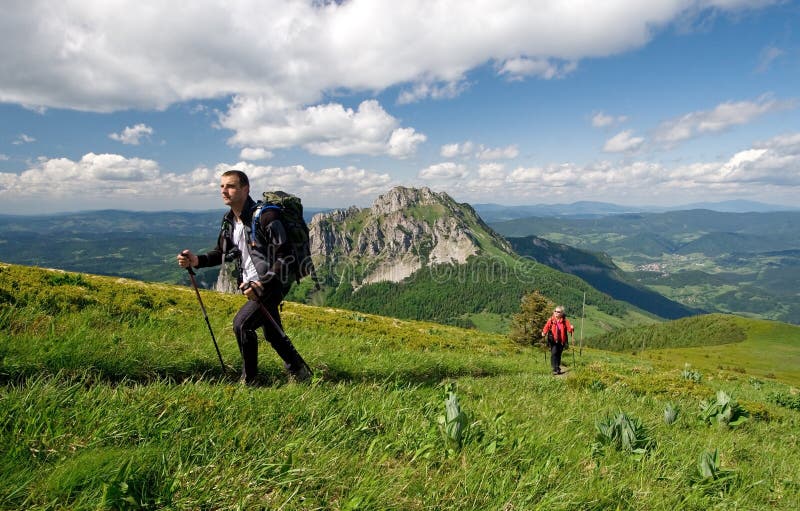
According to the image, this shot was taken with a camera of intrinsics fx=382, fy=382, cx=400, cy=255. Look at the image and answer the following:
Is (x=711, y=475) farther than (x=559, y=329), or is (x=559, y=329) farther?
(x=559, y=329)

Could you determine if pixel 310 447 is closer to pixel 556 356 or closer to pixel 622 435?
pixel 622 435

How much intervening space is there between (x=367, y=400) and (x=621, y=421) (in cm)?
276

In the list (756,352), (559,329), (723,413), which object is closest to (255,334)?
(723,413)

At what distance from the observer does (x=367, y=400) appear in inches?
169

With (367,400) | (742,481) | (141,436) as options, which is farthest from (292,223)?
(742,481)

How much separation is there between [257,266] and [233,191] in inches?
50.5

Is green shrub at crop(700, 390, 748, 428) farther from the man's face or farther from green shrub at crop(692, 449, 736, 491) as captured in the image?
the man's face

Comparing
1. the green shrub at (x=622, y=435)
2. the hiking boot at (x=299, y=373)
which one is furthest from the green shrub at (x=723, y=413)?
the hiking boot at (x=299, y=373)

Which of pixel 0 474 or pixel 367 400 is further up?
pixel 0 474

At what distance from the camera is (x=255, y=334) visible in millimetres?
5680

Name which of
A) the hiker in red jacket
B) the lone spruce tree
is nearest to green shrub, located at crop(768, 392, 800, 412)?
the hiker in red jacket

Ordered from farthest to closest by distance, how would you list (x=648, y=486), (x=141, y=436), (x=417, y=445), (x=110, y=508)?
(x=417, y=445) → (x=648, y=486) → (x=141, y=436) → (x=110, y=508)

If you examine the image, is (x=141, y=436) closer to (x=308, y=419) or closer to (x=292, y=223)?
(x=308, y=419)

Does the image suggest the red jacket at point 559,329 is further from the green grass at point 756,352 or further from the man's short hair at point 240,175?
the green grass at point 756,352
